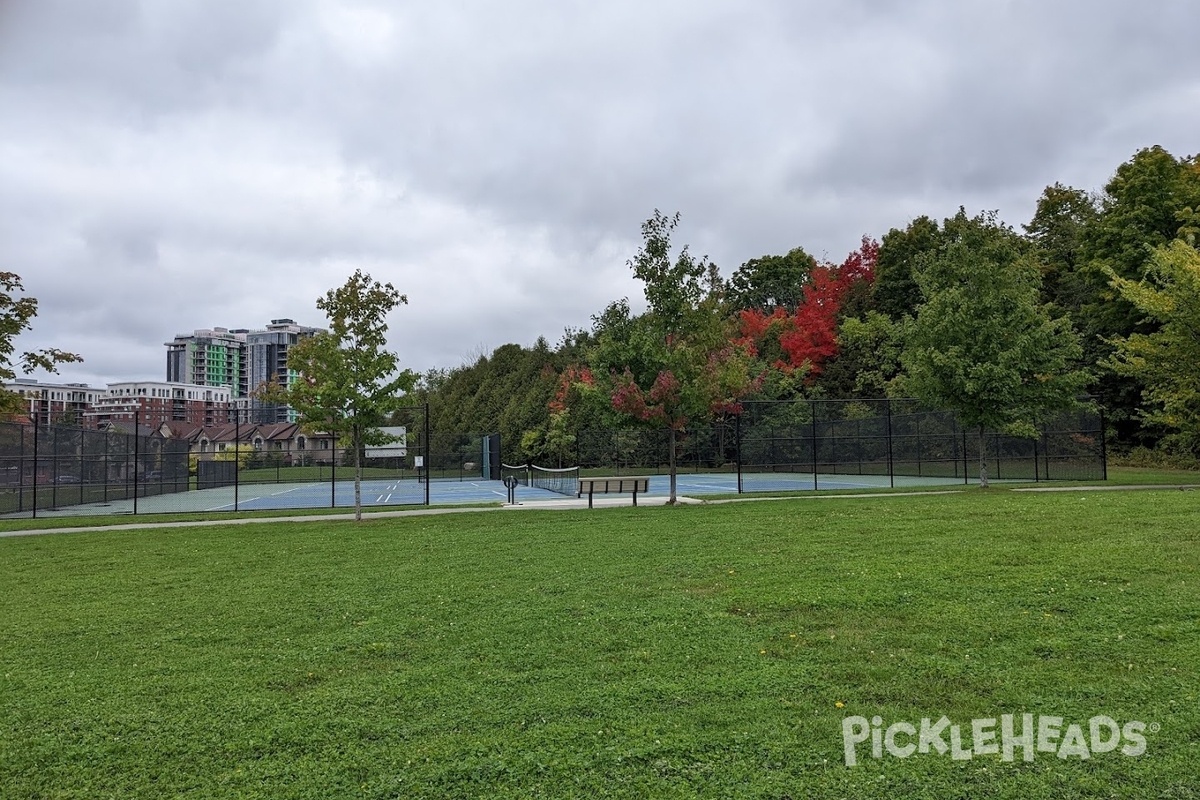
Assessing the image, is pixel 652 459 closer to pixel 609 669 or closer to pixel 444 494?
pixel 444 494

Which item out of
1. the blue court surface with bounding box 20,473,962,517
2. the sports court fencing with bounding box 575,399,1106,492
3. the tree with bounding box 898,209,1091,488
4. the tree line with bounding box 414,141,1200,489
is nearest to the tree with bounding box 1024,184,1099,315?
the tree line with bounding box 414,141,1200,489

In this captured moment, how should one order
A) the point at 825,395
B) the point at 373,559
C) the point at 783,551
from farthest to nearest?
the point at 825,395
the point at 373,559
the point at 783,551

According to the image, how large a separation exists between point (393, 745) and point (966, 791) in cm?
270

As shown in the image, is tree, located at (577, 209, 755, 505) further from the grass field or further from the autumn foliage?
the autumn foliage

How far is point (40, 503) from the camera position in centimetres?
2298

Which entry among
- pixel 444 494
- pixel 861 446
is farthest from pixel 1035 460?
pixel 444 494

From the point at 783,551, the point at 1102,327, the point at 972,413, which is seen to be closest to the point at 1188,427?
the point at 972,413

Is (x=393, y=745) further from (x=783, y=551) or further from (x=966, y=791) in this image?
(x=783, y=551)

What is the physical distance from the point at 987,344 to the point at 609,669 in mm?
17581

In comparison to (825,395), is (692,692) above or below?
below

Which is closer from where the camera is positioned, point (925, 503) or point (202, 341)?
point (925, 503)

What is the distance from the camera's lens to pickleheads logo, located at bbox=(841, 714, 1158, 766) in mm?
3648

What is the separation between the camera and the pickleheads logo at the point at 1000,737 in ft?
12.0

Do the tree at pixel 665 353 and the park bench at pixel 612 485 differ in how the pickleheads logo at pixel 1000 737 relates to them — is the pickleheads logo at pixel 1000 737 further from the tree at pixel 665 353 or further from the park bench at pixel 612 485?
the park bench at pixel 612 485
